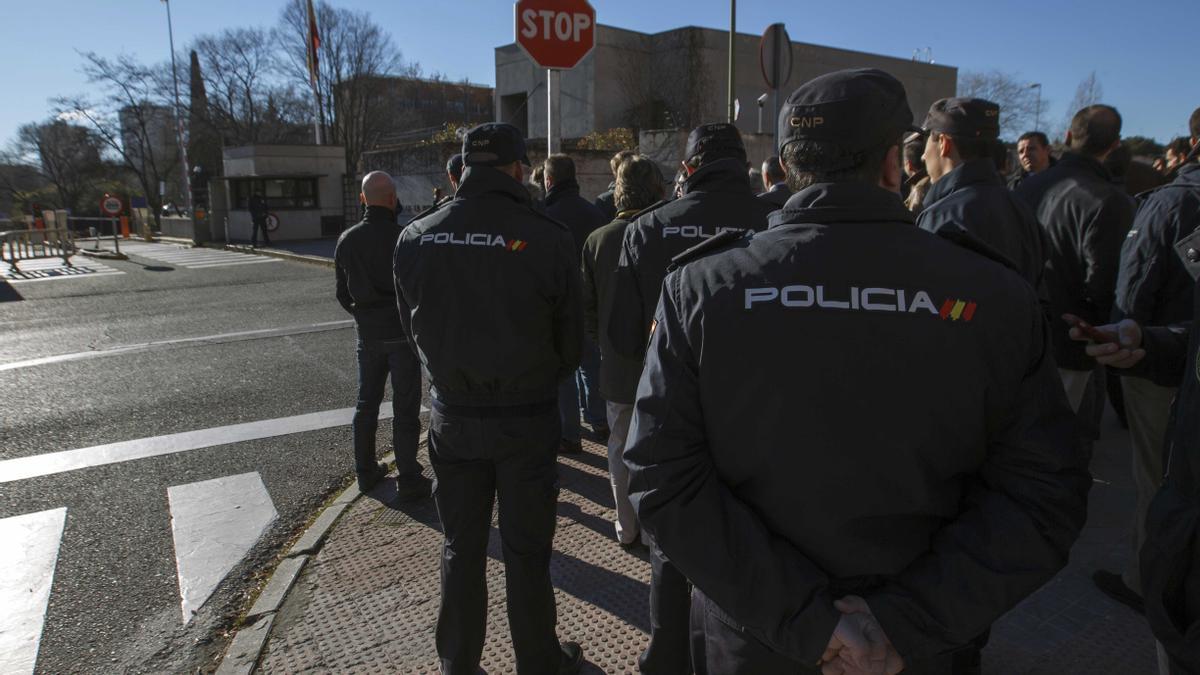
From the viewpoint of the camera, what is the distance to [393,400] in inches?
189

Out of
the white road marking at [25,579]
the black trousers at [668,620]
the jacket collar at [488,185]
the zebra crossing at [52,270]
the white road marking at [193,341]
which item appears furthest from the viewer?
the zebra crossing at [52,270]

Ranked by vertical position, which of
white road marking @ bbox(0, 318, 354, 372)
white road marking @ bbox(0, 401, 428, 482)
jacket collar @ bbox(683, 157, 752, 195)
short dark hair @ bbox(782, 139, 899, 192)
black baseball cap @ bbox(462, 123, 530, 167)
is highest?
black baseball cap @ bbox(462, 123, 530, 167)

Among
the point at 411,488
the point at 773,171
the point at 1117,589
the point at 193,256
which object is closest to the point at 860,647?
the point at 1117,589

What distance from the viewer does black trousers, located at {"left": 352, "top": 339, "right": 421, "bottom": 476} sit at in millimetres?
4773

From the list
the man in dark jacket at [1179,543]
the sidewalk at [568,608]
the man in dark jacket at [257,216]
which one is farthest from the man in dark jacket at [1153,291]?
the man in dark jacket at [257,216]

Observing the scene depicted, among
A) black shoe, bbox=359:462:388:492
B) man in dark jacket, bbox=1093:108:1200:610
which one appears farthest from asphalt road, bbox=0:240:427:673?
man in dark jacket, bbox=1093:108:1200:610

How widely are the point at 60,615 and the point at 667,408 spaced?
3.63 meters

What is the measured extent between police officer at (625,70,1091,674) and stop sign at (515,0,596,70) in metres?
5.16

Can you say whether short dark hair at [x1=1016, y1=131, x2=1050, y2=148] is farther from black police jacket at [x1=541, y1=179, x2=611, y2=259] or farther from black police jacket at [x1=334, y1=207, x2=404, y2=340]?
black police jacket at [x1=334, y1=207, x2=404, y2=340]

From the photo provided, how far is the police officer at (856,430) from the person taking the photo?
147cm

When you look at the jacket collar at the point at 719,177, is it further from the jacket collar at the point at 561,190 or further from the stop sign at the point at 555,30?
the stop sign at the point at 555,30

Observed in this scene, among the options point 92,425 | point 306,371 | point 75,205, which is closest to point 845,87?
point 92,425

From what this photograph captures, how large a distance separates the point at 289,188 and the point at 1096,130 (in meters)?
27.0

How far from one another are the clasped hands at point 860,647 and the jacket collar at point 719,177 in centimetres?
230
